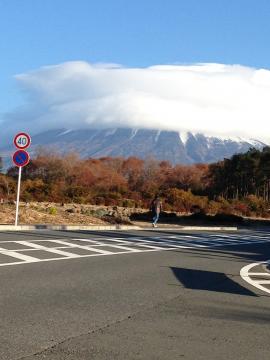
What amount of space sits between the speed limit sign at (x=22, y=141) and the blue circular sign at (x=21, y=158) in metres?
0.21

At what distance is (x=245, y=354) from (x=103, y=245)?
10896mm

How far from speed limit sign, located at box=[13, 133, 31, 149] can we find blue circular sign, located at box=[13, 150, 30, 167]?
206mm

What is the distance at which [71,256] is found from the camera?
13602 mm

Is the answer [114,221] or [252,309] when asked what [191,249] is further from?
[114,221]

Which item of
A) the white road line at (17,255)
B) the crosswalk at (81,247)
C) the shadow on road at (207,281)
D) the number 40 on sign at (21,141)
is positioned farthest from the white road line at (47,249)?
the number 40 on sign at (21,141)

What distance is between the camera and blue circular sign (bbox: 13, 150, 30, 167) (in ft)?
71.3


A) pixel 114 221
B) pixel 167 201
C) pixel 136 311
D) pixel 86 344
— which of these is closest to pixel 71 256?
pixel 136 311

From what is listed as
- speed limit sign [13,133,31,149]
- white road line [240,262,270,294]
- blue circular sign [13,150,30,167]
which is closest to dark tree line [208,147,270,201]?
speed limit sign [13,133,31,149]

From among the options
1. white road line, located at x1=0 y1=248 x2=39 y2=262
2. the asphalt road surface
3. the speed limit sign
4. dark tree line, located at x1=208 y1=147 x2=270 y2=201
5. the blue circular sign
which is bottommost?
the asphalt road surface

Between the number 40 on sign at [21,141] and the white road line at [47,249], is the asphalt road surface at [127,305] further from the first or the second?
the number 40 on sign at [21,141]

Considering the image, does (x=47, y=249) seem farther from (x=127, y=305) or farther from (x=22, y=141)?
(x=22, y=141)

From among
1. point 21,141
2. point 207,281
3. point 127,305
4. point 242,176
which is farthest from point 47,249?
point 242,176

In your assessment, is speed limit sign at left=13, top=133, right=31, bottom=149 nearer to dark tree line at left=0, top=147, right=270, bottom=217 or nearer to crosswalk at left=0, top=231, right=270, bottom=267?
crosswalk at left=0, top=231, right=270, bottom=267

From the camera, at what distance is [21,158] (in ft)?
71.5
